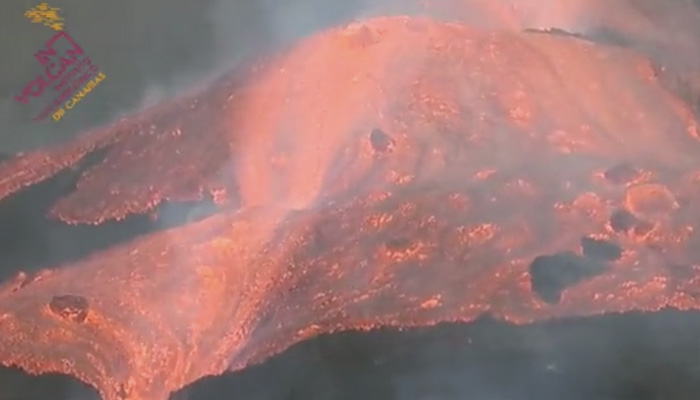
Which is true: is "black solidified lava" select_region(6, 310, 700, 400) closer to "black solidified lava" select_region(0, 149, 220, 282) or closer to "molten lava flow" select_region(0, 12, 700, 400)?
"molten lava flow" select_region(0, 12, 700, 400)

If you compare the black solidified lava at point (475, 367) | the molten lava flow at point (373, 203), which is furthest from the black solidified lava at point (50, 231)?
the black solidified lava at point (475, 367)

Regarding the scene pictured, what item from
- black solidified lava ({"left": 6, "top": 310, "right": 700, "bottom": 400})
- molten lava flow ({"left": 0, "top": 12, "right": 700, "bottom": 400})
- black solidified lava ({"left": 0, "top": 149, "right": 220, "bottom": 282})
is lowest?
black solidified lava ({"left": 6, "top": 310, "right": 700, "bottom": 400})

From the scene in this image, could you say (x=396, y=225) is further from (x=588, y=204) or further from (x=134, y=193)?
(x=134, y=193)

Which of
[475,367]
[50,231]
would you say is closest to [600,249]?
[475,367]

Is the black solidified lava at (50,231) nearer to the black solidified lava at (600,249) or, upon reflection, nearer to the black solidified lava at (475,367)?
the black solidified lava at (475,367)

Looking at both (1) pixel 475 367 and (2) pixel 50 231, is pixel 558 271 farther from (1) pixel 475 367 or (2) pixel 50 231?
(2) pixel 50 231

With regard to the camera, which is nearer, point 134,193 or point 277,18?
point 134,193

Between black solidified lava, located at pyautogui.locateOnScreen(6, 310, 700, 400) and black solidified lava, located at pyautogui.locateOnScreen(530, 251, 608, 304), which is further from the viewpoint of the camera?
black solidified lava, located at pyautogui.locateOnScreen(530, 251, 608, 304)

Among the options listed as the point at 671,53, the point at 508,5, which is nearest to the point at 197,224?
the point at 508,5

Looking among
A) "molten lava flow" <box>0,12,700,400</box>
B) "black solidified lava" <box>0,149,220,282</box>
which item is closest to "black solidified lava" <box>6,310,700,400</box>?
"molten lava flow" <box>0,12,700,400</box>
